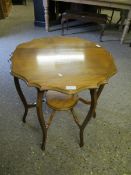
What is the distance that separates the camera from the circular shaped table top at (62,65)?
107cm

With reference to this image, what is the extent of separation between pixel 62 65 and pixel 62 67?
0.03m

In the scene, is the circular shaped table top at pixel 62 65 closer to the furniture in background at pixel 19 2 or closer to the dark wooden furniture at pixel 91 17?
the dark wooden furniture at pixel 91 17

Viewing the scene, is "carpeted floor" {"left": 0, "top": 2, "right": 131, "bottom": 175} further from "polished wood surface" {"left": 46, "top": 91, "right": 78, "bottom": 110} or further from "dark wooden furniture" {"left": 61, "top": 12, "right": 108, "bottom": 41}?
"dark wooden furniture" {"left": 61, "top": 12, "right": 108, "bottom": 41}

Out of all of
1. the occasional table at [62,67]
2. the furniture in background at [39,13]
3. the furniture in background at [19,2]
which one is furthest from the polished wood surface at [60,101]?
the furniture in background at [19,2]

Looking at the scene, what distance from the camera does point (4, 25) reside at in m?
3.56

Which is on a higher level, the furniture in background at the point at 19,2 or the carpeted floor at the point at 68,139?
the furniture in background at the point at 19,2

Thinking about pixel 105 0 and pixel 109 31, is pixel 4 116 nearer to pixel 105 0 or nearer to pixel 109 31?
pixel 105 0

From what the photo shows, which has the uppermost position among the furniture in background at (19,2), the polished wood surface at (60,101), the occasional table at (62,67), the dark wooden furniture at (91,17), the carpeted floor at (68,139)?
the occasional table at (62,67)

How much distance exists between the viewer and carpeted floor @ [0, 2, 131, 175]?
1364 millimetres

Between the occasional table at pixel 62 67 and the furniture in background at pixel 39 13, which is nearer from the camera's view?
the occasional table at pixel 62 67

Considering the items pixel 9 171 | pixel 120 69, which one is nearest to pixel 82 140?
pixel 9 171

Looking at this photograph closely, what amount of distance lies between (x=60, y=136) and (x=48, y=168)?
11.5 inches

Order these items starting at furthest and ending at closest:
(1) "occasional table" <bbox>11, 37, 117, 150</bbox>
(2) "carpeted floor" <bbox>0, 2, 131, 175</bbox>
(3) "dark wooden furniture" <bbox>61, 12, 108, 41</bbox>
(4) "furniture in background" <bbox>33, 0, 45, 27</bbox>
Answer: (4) "furniture in background" <bbox>33, 0, 45, 27</bbox> → (3) "dark wooden furniture" <bbox>61, 12, 108, 41</bbox> → (2) "carpeted floor" <bbox>0, 2, 131, 175</bbox> → (1) "occasional table" <bbox>11, 37, 117, 150</bbox>

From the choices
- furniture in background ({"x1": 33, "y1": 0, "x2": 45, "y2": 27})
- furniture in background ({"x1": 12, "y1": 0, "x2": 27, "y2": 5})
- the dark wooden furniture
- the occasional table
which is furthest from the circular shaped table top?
furniture in background ({"x1": 12, "y1": 0, "x2": 27, "y2": 5})
